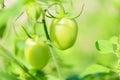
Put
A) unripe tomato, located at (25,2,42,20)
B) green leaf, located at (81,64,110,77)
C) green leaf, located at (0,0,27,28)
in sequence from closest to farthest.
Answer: green leaf, located at (0,0,27,28)
unripe tomato, located at (25,2,42,20)
green leaf, located at (81,64,110,77)

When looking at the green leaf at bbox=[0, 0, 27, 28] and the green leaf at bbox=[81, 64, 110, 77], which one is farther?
the green leaf at bbox=[81, 64, 110, 77]

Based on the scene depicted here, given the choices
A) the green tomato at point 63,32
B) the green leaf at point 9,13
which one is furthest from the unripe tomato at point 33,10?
the green leaf at point 9,13

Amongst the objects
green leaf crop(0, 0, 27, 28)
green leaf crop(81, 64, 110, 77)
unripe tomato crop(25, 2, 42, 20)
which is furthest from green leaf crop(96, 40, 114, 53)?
green leaf crop(0, 0, 27, 28)

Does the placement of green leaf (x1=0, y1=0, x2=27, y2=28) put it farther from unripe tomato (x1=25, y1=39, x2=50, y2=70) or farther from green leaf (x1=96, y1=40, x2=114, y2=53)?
green leaf (x1=96, y1=40, x2=114, y2=53)

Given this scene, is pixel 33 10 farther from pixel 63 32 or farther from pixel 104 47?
pixel 104 47

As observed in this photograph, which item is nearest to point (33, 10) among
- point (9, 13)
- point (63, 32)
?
point (63, 32)

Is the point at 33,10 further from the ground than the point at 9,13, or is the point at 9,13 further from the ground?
the point at 33,10

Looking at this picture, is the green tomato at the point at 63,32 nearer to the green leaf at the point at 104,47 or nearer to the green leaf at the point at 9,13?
the green leaf at the point at 104,47
